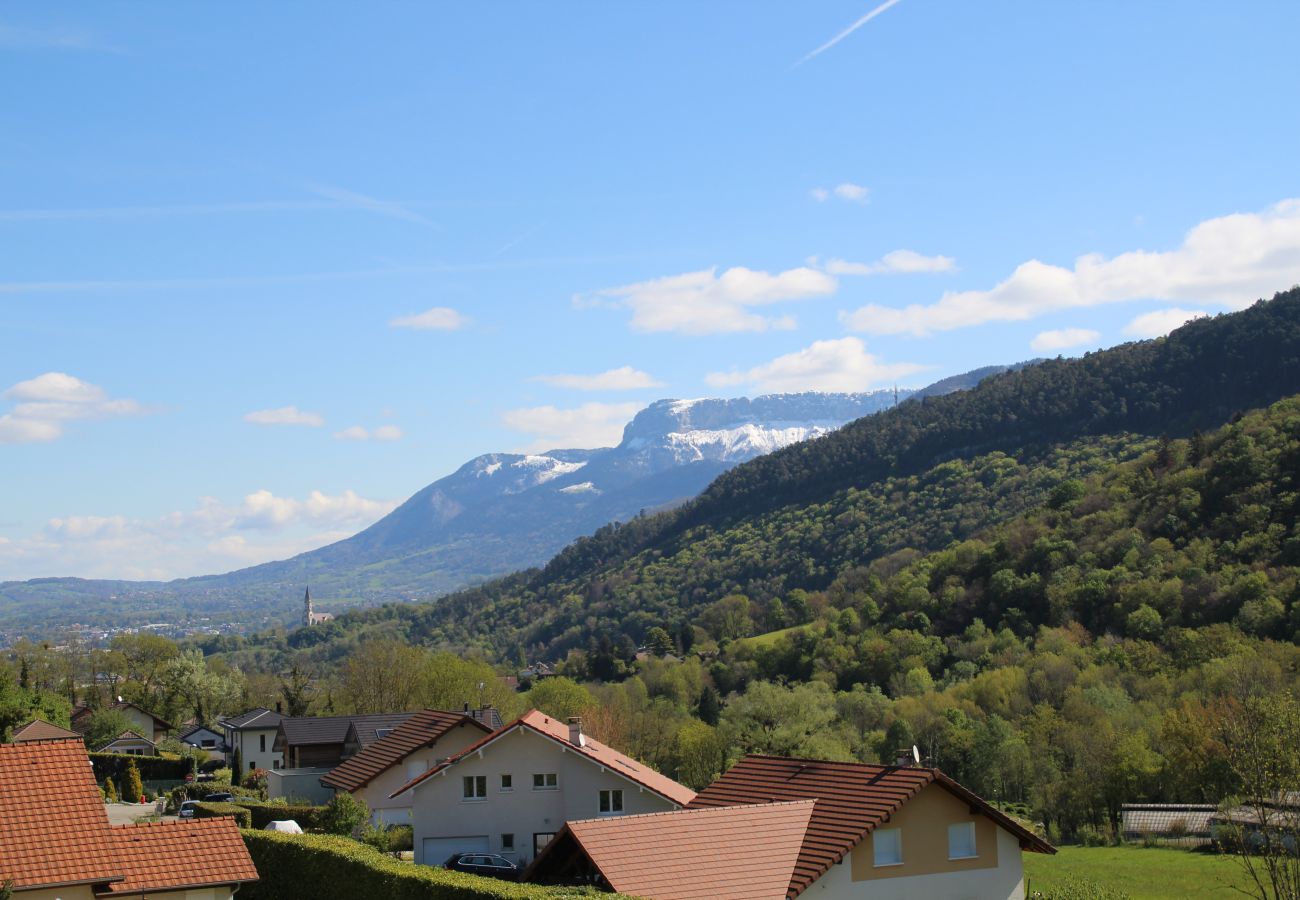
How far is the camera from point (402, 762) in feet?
151

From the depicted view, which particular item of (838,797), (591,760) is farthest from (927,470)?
(838,797)

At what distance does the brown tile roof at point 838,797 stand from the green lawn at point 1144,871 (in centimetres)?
1279

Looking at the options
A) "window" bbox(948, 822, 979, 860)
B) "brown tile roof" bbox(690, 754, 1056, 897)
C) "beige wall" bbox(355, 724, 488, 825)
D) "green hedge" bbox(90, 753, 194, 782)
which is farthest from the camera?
"green hedge" bbox(90, 753, 194, 782)

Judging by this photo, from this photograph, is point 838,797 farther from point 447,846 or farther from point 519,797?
point 447,846

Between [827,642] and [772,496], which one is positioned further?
[772,496]

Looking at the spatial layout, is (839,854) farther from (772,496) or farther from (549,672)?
(772,496)

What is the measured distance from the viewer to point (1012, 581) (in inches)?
3836

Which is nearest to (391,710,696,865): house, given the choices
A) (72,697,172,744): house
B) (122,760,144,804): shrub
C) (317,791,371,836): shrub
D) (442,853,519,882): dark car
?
(442,853,519,882): dark car

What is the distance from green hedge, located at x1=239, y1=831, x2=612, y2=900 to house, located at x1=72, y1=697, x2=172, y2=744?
206 feet

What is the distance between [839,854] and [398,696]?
66429 mm

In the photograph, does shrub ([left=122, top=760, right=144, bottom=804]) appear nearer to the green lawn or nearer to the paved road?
the paved road

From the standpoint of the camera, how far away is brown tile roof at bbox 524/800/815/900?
69.8 feet

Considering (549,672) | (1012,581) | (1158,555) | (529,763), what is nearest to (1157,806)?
(529,763)

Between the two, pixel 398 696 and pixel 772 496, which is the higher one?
pixel 772 496
